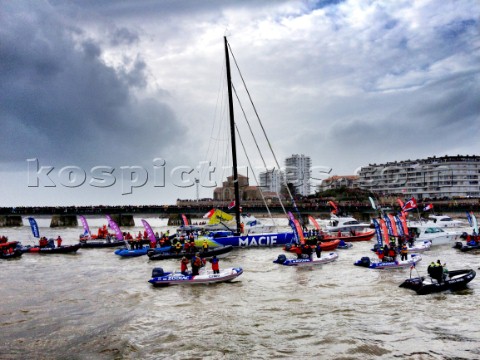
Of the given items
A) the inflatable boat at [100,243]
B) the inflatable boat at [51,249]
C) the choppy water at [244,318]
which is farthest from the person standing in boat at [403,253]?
the inflatable boat at [100,243]

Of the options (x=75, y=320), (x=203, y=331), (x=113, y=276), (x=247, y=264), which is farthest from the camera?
(x=247, y=264)

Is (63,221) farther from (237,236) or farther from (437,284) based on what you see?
(437,284)

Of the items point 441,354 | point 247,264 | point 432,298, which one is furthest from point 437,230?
point 441,354

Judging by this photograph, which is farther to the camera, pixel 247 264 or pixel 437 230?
pixel 437 230

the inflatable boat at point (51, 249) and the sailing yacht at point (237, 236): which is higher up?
the sailing yacht at point (237, 236)

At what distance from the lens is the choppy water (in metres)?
15.8

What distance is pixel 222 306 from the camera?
22.0 metres

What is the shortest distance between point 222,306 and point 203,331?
13.1ft

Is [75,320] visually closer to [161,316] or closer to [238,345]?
[161,316]

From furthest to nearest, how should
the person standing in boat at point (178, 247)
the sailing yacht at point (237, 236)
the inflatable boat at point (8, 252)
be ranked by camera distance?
the sailing yacht at point (237, 236) < the inflatable boat at point (8, 252) < the person standing in boat at point (178, 247)

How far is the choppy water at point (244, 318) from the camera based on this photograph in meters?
15.8

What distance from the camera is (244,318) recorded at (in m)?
19.8

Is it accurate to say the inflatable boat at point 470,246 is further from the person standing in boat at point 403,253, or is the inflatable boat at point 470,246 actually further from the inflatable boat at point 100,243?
the inflatable boat at point 100,243

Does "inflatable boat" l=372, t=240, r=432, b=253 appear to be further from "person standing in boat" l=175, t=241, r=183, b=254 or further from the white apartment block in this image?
the white apartment block
